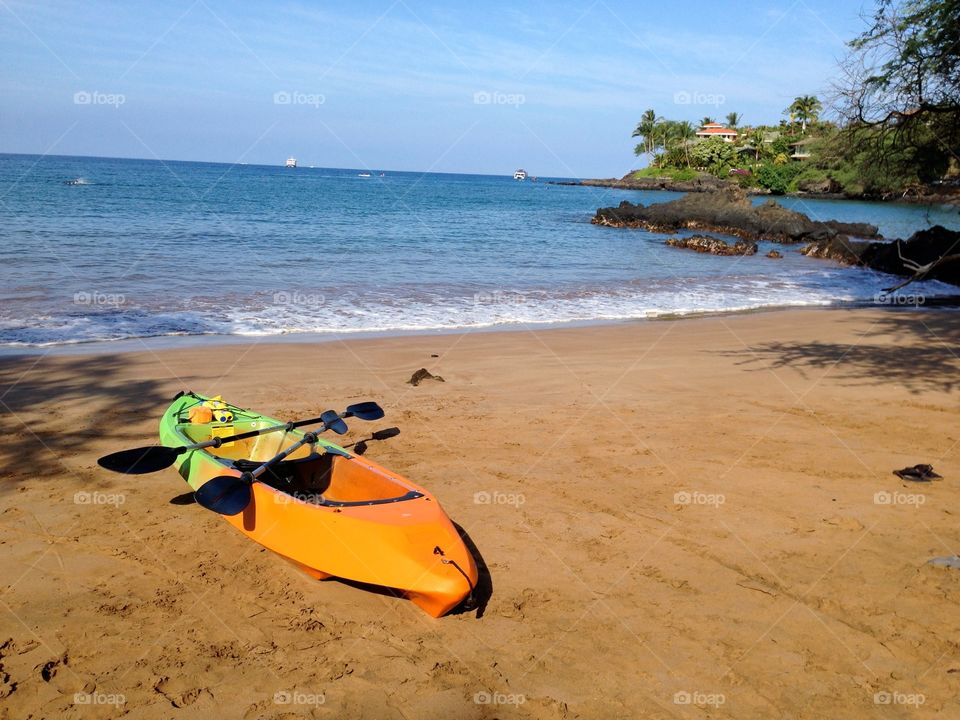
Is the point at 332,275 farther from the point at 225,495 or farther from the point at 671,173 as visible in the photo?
the point at 671,173

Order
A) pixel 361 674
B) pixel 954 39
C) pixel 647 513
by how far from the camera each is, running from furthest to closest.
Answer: pixel 954 39
pixel 647 513
pixel 361 674

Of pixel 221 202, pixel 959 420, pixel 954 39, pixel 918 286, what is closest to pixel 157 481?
pixel 959 420

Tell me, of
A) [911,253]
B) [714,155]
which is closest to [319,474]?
[911,253]

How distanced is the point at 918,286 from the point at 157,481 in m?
23.4

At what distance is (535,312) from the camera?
55.7 ft

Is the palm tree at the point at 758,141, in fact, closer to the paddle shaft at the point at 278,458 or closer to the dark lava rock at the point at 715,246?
the dark lava rock at the point at 715,246

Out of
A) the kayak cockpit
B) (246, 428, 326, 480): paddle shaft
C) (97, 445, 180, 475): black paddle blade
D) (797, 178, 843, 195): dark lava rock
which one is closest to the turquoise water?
the kayak cockpit

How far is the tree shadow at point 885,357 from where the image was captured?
10.6m

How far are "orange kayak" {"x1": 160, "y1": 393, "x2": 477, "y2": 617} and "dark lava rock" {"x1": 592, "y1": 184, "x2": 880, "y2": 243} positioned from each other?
35.3 metres

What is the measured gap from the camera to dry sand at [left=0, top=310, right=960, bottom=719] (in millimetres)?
4223

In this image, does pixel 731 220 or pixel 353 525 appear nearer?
pixel 353 525

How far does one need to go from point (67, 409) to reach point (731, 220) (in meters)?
40.2

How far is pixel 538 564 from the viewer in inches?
222

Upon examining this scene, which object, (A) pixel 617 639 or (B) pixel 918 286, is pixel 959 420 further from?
(B) pixel 918 286
